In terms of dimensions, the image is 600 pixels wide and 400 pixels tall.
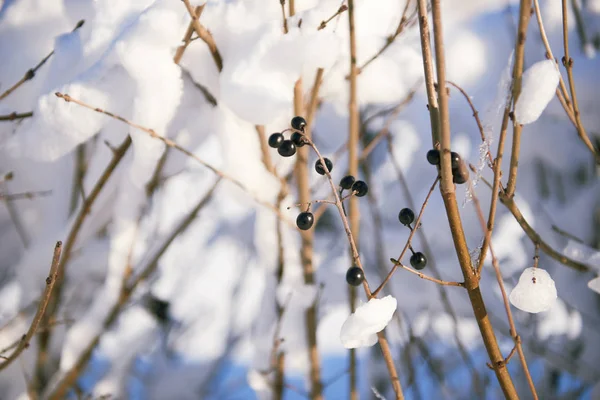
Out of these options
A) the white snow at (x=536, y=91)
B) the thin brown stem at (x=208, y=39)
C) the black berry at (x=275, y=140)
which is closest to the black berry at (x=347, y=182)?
the black berry at (x=275, y=140)

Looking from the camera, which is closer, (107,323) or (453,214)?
(453,214)

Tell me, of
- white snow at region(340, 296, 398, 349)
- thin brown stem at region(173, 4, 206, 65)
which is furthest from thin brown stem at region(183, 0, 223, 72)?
white snow at region(340, 296, 398, 349)

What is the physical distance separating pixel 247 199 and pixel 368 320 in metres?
0.41

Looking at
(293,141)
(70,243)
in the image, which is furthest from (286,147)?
(70,243)

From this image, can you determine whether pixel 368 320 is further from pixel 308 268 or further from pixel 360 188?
pixel 308 268

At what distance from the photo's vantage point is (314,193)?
0.92 meters

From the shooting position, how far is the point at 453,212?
0.45 meters

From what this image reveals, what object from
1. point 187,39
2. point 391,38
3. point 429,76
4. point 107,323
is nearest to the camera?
point 429,76

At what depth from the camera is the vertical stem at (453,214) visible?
41 centimetres

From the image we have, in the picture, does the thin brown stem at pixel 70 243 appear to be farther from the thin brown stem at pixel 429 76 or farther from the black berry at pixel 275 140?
the thin brown stem at pixel 429 76

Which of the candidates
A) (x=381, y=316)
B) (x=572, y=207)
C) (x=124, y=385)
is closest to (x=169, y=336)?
(x=124, y=385)

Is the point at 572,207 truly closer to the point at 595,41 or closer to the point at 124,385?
the point at 595,41

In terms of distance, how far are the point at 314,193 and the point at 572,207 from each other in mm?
672

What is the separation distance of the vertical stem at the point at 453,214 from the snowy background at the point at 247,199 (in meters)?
0.24
